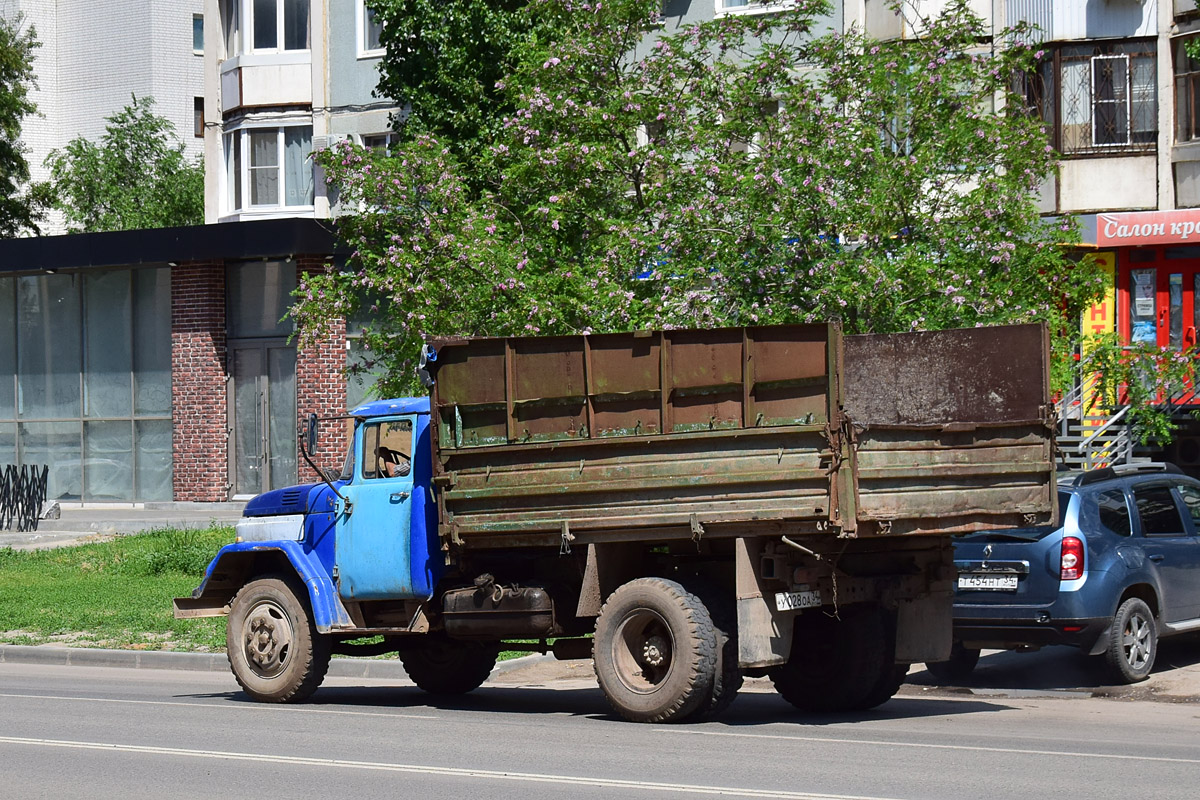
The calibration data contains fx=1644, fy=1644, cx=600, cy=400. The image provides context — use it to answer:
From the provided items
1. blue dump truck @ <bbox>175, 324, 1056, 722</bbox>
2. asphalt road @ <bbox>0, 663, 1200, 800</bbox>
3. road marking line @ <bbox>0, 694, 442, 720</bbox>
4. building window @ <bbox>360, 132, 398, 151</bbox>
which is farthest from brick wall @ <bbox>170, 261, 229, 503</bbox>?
blue dump truck @ <bbox>175, 324, 1056, 722</bbox>

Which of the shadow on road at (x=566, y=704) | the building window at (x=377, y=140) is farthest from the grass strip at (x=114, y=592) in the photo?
the building window at (x=377, y=140)

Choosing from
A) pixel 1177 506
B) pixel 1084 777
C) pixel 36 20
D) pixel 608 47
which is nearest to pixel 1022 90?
pixel 608 47

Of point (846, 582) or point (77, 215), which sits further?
point (77, 215)

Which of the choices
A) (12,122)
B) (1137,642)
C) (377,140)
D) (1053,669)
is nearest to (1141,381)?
(1053,669)

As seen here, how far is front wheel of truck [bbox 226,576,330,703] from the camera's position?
12.2 meters

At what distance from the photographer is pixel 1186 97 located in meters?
26.8

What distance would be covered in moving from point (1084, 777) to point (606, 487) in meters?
3.67

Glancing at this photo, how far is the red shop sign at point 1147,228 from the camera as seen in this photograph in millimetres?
25969

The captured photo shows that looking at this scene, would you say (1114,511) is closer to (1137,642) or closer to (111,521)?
(1137,642)

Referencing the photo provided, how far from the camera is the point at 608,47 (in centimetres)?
1988

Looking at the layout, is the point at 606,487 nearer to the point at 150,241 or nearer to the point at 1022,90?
the point at 1022,90

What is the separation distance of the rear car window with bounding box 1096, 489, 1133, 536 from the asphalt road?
4.47 feet

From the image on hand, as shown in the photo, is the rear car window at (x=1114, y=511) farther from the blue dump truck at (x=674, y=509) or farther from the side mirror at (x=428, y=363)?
the side mirror at (x=428, y=363)

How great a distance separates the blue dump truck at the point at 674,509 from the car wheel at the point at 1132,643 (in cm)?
184
